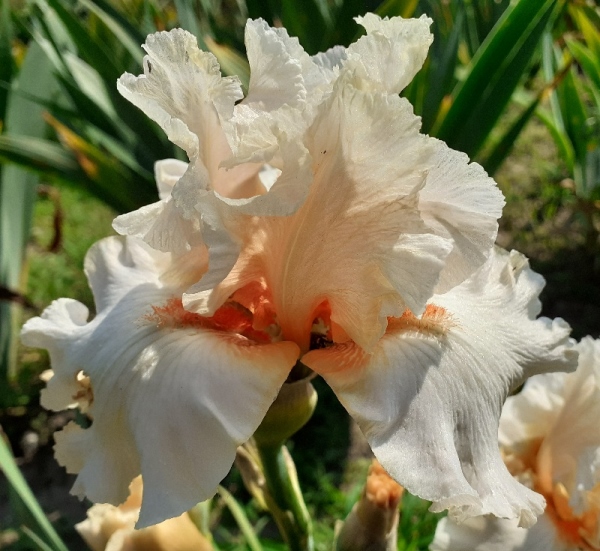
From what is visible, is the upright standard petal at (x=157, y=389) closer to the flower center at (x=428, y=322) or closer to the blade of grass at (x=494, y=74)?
the flower center at (x=428, y=322)

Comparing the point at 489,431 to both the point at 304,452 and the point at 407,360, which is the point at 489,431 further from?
the point at 304,452

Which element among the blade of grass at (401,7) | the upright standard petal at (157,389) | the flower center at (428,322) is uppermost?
the blade of grass at (401,7)

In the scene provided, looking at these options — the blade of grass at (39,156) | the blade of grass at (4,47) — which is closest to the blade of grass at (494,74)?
the blade of grass at (39,156)

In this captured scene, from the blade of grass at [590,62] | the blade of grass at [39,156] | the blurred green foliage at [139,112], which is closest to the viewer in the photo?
the blurred green foliage at [139,112]

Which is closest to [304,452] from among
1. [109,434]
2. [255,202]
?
[109,434]

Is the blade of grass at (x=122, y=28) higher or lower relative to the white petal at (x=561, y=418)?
higher
